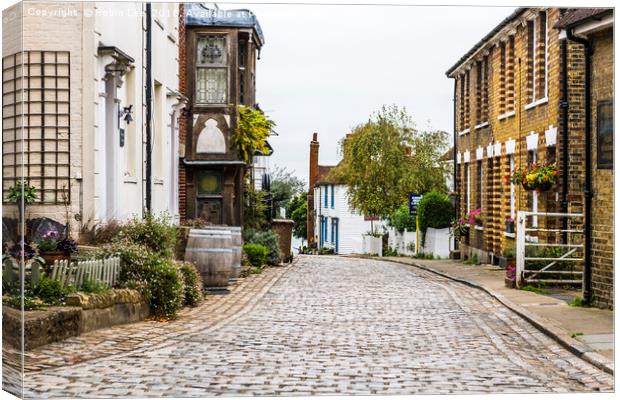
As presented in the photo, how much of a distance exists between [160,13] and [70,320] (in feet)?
12.9

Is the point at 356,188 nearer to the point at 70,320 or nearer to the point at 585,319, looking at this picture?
the point at 585,319

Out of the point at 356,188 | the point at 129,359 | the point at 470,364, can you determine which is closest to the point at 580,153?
the point at 356,188

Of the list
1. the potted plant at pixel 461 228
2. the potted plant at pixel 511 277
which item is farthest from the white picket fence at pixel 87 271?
the potted plant at pixel 461 228

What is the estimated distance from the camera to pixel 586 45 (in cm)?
1320

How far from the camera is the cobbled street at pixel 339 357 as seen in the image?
8.55 meters

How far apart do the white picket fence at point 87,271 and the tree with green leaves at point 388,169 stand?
8.58ft

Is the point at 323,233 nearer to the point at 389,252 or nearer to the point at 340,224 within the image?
the point at 340,224

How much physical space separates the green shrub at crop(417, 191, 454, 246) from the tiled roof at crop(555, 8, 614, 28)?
16.2ft

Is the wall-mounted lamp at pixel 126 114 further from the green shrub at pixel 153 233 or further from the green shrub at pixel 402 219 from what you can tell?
the green shrub at pixel 402 219

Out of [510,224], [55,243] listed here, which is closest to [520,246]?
[510,224]

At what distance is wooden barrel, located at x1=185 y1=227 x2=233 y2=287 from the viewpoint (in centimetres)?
1648

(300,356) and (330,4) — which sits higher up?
(330,4)

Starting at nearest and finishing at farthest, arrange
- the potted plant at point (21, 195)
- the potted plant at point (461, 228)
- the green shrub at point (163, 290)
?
the potted plant at point (21, 195) → the green shrub at point (163, 290) → the potted plant at point (461, 228)

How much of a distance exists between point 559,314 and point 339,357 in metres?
4.27
